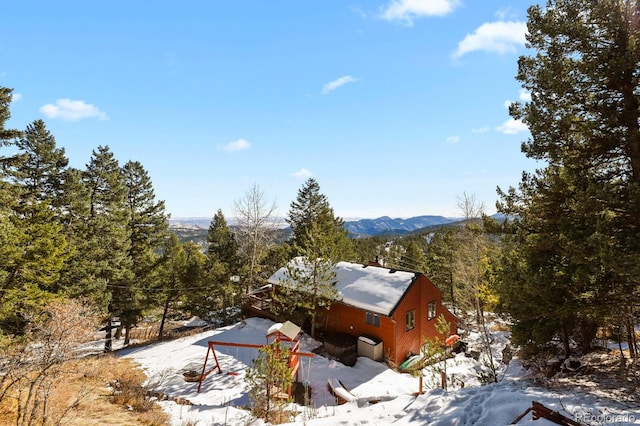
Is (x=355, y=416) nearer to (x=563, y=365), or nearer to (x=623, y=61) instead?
(x=563, y=365)

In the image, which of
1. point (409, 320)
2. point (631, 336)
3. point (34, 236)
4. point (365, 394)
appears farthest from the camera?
point (409, 320)

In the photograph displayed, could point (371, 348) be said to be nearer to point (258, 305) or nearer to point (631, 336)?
point (258, 305)

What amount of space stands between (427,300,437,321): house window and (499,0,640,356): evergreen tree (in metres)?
12.6

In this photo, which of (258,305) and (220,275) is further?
(258,305)

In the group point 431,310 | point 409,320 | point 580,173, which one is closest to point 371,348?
point 409,320

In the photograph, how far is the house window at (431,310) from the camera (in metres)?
24.1

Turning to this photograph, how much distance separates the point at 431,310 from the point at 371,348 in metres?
6.87

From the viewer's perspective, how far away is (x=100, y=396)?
12.4 m

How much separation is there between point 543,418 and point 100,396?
14.9 meters

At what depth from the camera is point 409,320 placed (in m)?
22.1

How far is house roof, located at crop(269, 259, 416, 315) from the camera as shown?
2111 centimetres

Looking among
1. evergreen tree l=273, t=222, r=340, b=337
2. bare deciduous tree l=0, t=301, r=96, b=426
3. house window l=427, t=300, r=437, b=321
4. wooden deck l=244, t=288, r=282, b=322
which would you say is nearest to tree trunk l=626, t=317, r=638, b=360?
house window l=427, t=300, r=437, b=321

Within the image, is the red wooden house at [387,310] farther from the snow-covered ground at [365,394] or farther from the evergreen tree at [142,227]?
the evergreen tree at [142,227]

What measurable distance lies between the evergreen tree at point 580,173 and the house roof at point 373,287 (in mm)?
9793
